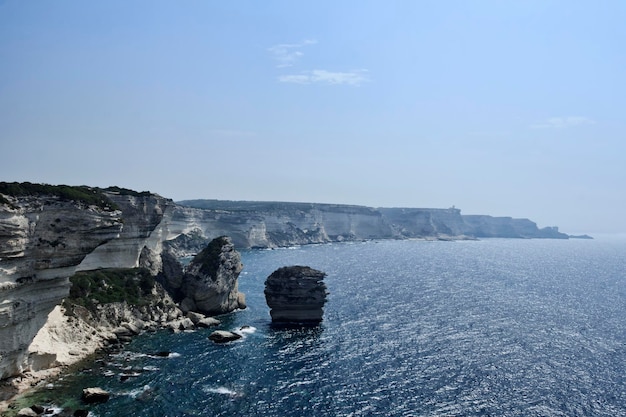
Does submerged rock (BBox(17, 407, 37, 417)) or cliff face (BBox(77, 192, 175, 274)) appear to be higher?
cliff face (BBox(77, 192, 175, 274))

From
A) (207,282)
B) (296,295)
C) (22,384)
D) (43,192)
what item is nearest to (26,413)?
(22,384)

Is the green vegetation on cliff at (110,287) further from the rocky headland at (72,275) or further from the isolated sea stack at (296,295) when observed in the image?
the isolated sea stack at (296,295)

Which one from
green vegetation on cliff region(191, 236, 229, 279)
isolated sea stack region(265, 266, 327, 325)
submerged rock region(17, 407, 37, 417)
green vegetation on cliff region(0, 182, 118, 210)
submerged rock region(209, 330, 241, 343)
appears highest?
green vegetation on cliff region(0, 182, 118, 210)

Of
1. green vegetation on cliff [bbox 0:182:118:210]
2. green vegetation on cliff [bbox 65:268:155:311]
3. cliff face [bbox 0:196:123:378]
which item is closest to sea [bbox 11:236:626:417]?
cliff face [bbox 0:196:123:378]

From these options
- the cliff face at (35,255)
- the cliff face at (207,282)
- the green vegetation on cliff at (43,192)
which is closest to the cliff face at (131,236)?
the cliff face at (207,282)

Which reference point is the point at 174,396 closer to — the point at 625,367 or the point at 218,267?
the point at 218,267

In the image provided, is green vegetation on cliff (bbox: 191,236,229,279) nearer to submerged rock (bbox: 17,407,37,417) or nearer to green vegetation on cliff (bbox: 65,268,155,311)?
green vegetation on cliff (bbox: 65,268,155,311)

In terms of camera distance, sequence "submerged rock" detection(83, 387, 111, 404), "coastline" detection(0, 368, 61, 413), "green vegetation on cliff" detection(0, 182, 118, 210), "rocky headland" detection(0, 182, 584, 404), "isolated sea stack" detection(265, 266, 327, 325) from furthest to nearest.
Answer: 1. "isolated sea stack" detection(265, 266, 327, 325)
2. "green vegetation on cliff" detection(0, 182, 118, 210)
3. "submerged rock" detection(83, 387, 111, 404)
4. "rocky headland" detection(0, 182, 584, 404)
5. "coastline" detection(0, 368, 61, 413)
